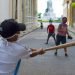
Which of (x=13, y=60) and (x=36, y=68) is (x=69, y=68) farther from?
(x=13, y=60)

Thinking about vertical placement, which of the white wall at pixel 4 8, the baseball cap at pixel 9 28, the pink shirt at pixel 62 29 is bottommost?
the pink shirt at pixel 62 29

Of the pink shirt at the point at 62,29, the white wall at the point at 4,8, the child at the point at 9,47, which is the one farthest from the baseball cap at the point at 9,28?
the white wall at the point at 4,8

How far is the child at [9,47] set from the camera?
140 inches

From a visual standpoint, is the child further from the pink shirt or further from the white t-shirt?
the pink shirt

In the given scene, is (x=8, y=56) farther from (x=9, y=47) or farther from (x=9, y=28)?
A: (x=9, y=28)

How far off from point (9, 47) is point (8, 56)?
0.30ft

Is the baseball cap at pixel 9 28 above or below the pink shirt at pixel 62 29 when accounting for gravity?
above

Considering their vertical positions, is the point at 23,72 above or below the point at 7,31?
below

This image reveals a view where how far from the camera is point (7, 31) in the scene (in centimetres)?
356

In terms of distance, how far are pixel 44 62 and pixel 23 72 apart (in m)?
2.56

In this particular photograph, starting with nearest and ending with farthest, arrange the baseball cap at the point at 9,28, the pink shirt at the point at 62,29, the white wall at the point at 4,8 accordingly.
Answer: the baseball cap at the point at 9,28 < the pink shirt at the point at 62,29 < the white wall at the point at 4,8

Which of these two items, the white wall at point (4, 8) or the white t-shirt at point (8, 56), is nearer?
the white t-shirt at point (8, 56)

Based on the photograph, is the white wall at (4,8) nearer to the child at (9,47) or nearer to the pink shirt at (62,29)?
the pink shirt at (62,29)

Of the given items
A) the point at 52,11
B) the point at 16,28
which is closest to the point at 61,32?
the point at 16,28
